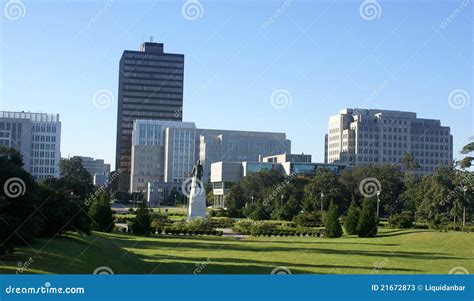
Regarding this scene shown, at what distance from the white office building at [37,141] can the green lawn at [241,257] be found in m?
92.4

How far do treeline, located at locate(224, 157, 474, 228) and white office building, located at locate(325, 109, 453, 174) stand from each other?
52792 millimetres

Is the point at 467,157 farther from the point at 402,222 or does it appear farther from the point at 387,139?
the point at 387,139

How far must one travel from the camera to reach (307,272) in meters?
24.2

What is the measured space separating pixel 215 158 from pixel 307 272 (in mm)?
145691

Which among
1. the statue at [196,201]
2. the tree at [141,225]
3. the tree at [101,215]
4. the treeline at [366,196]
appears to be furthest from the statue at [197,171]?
the tree at [101,215]

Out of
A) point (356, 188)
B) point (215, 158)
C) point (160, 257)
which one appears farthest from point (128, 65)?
point (160, 257)

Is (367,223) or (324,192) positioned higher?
(324,192)

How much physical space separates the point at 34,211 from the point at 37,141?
10944 cm

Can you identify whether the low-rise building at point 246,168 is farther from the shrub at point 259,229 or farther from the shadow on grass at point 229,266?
the shadow on grass at point 229,266

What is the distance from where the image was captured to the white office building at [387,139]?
158000mm

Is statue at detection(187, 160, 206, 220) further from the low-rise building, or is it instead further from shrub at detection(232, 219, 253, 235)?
the low-rise building

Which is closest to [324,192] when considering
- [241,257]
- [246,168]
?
[241,257]

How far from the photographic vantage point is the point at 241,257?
30.3 meters
